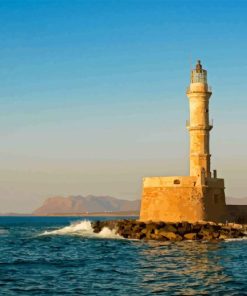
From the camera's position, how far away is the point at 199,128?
42.0 m

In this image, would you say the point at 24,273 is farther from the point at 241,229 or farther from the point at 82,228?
the point at 82,228

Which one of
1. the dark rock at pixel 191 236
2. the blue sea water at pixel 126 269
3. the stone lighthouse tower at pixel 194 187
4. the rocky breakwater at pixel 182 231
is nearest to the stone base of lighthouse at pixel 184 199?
the stone lighthouse tower at pixel 194 187

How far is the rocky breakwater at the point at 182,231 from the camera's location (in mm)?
36531

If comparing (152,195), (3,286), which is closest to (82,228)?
(152,195)

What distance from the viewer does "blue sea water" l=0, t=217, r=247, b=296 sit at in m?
19.1

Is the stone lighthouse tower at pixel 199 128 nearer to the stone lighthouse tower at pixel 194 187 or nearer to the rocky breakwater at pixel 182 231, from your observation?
the stone lighthouse tower at pixel 194 187

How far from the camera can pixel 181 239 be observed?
120ft

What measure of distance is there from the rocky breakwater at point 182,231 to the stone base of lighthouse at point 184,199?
1.29 m

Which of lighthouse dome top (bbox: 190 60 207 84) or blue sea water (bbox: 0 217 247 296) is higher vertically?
lighthouse dome top (bbox: 190 60 207 84)

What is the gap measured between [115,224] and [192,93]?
11.3 metres

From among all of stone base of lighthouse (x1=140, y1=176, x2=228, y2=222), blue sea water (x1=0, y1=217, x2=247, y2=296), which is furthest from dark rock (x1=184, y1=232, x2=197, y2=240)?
stone base of lighthouse (x1=140, y1=176, x2=228, y2=222)

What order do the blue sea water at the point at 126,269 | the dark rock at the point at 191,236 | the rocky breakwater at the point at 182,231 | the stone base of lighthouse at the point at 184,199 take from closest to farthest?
1. the blue sea water at the point at 126,269
2. the dark rock at the point at 191,236
3. the rocky breakwater at the point at 182,231
4. the stone base of lighthouse at the point at 184,199

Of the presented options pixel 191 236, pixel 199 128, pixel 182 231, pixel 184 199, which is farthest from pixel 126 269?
pixel 199 128

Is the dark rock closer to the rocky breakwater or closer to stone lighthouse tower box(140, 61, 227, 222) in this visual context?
the rocky breakwater
